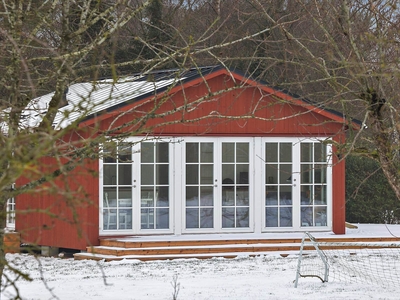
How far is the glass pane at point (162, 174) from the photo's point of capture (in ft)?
49.6

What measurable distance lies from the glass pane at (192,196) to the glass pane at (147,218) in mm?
742

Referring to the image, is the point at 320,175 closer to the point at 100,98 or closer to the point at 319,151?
the point at 319,151

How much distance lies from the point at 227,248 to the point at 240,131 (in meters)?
2.36

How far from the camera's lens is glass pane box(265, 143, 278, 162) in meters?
15.5

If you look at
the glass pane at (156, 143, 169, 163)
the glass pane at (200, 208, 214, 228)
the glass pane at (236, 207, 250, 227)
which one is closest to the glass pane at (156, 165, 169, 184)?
the glass pane at (156, 143, 169, 163)

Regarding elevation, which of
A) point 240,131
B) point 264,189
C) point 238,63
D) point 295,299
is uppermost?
point 238,63

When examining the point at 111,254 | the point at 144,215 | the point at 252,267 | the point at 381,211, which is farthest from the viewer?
the point at 381,211

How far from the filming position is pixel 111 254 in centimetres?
1404

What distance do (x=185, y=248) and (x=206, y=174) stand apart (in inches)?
68.1

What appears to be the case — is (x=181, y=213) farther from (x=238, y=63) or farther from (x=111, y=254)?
(x=238, y=63)

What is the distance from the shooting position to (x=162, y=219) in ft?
49.8

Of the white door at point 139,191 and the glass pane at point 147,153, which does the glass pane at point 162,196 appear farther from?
the glass pane at point 147,153

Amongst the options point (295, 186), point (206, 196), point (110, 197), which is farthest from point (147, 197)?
point (295, 186)

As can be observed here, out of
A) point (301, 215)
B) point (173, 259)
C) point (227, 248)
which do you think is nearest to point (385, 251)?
point (301, 215)
